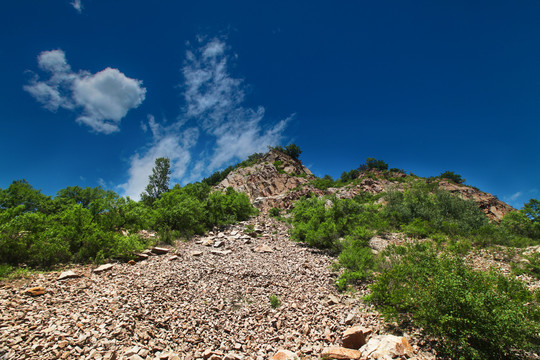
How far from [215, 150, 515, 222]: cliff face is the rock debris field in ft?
85.6

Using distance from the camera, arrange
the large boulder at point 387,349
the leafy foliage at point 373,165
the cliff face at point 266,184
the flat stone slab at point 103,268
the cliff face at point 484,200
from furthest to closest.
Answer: the leafy foliage at point 373,165 → the cliff face at point 266,184 → the cliff face at point 484,200 → the flat stone slab at point 103,268 → the large boulder at point 387,349

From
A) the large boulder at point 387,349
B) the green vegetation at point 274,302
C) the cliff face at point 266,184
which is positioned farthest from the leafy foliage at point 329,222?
the cliff face at point 266,184

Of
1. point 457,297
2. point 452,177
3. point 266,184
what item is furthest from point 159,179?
point 452,177

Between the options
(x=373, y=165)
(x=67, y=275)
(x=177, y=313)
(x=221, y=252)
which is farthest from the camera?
(x=373, y=165)

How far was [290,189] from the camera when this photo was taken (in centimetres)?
4756

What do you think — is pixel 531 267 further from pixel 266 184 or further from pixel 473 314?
pixel 266 184

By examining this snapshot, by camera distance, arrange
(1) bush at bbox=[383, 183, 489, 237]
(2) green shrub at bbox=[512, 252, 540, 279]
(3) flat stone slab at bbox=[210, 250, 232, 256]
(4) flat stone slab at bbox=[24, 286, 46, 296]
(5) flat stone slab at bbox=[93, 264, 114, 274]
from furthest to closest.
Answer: (1) bush at bbox=[383, 183, 489, 237] → (3) flat stone slab at bbox=[210, 250, 232, 256] → (5) flat stone slab at bbox=[93, 264, 114, 274] → (2) green shrub at bbox=[512, 252, 540, 279] → (4) flat stone slab at bbox=[24, 286, 46, 296]

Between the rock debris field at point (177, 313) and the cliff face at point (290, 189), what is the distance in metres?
26.1

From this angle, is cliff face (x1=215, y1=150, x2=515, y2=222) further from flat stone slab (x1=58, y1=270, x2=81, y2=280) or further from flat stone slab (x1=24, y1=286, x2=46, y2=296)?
flat stone slab (x1=24, y1=286, x2=46, y2=296)

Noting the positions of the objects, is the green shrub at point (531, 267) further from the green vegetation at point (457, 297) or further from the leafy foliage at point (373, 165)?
the leafy foliage at point (373, 165)

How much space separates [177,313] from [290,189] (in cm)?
4054

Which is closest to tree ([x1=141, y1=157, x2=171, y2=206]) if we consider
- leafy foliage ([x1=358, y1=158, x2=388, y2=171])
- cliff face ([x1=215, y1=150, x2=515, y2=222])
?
cliff face ([x1=215, y1=150, x2=515, y2=222])

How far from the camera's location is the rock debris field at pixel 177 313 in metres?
5.61

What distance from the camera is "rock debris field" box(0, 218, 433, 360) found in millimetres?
5605
